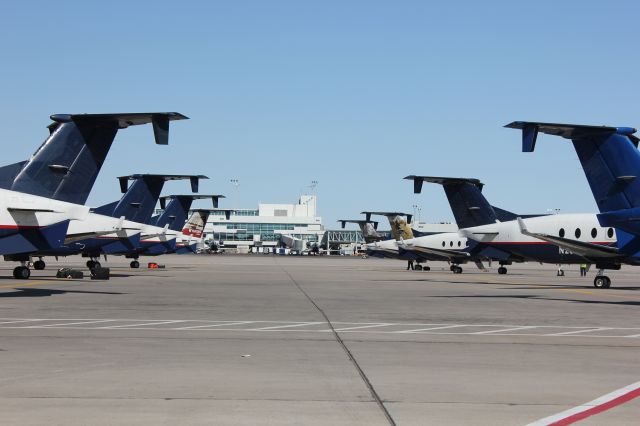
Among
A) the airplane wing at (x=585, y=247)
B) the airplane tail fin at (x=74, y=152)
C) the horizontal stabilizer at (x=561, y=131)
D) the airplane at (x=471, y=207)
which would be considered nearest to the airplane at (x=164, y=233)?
the airplane at (x=471, y=207)

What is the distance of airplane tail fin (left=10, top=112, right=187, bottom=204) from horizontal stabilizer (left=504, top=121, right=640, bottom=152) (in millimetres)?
14527

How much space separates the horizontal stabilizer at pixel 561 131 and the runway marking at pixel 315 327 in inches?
522

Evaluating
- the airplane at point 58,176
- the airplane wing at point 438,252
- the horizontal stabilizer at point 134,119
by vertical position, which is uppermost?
the horizontal stabilizer at point 134,119

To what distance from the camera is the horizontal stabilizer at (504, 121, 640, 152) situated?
33.2 m

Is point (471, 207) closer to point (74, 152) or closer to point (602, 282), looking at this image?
point (602, 282)

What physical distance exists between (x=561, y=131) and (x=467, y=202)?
84.2 ft

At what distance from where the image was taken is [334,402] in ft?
33.3

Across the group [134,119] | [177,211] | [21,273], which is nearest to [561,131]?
[134,119]

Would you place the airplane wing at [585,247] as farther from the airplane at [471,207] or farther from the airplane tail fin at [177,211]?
the airplane tail fin at [177,211]

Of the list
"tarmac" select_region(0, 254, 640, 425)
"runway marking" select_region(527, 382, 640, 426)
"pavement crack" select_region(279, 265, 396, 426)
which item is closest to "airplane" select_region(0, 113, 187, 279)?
"tarmac" select_region(0, 254, 640, 425)

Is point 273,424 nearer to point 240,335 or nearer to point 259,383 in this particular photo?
point 259,383

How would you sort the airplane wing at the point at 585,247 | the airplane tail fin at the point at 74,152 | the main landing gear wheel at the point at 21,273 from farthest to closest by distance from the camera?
the main landing gear wheel at the point at 21,273, the airplane wing at the point at 585,247, the airplane tail fin at the point at 74,152

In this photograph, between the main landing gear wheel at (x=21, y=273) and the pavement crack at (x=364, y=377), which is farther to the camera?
the main landing gear wheel at (x=21, y=273)

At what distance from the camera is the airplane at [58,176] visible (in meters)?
30.5
